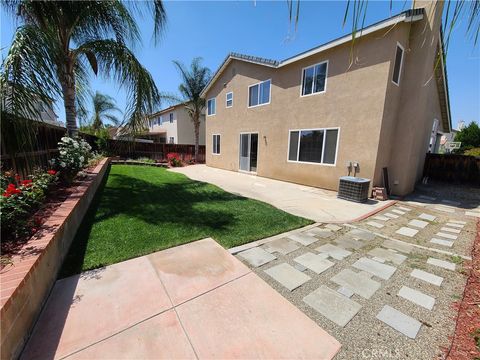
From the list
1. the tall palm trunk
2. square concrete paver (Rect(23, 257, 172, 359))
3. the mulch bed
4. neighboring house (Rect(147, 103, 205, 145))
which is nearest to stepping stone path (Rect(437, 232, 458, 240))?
the mulch bed

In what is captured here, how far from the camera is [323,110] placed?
29.6 feet

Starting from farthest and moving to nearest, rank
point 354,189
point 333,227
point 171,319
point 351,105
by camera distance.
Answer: point 351,105 → point 354,189 → point 333,227 → point 171,319

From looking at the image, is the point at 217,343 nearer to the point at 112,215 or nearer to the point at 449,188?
the point at 112,215

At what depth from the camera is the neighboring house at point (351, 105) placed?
7.51 metres

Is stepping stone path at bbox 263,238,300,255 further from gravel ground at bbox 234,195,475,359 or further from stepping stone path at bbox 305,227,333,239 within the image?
stepping stone path at bbox 305,227,333,239

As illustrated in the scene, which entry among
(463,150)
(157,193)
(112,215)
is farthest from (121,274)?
(463,150)

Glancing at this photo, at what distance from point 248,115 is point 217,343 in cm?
1235

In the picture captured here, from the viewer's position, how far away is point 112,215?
487cm

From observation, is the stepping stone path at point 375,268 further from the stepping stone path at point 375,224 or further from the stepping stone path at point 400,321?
the stepping stone path at point 375,224

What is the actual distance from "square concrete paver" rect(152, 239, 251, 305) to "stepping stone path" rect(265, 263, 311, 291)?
344 mm

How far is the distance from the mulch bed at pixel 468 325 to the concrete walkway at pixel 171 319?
1.17m

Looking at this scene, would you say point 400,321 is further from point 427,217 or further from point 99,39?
point 99,39

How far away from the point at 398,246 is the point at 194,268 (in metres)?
3.96
